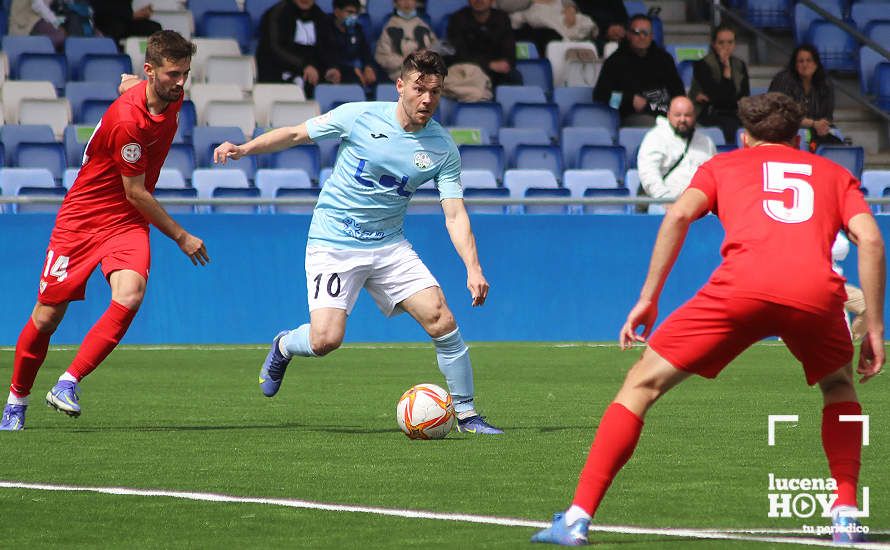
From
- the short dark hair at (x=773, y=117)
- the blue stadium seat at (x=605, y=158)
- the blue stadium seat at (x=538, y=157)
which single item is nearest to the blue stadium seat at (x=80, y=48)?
the blue stadium seat at (x=538, y=157)

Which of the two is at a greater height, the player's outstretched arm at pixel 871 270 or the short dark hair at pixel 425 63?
the player's outstretched arm at pixel 871 270

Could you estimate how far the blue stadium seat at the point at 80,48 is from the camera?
18.8m

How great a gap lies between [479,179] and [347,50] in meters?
3.28

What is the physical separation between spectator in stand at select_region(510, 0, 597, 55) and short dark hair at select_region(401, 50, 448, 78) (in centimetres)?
1268

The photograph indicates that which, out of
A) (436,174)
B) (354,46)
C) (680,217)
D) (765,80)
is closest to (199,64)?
(354,46)

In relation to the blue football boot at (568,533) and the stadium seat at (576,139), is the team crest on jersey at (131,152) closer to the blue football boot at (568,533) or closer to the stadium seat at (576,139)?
the blue football boot at (568,533)

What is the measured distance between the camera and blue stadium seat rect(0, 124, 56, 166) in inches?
666

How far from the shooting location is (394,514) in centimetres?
602

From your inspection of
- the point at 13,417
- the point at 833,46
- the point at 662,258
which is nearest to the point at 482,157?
the point at 833,46

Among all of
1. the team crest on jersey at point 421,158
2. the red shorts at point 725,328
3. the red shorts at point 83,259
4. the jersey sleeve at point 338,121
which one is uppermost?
the red shorts at point 725,328

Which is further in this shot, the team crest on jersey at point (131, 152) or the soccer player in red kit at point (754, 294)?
the team crest on jersey at point (131, 152)

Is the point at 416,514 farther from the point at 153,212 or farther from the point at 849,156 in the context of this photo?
the point at 849,156

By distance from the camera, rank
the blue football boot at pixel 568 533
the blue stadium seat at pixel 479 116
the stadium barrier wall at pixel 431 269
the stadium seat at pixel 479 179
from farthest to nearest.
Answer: the blue stadium seat at pixel 479 116 < the stadium seat at pixel 479 179 < the stadium barrier wall at pixel 431 269 < the blue football boot at pixel 568 533

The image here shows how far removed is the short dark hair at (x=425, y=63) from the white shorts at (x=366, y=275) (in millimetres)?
1123
